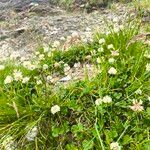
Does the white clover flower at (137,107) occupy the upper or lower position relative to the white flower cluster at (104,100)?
upper

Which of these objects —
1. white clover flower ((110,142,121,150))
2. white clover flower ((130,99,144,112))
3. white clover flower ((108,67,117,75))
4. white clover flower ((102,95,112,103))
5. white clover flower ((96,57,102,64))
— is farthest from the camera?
white clover flower ((96,57,102,64))

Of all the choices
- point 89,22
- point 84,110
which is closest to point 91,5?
point 89,22

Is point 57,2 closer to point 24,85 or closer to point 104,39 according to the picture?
point 104,39

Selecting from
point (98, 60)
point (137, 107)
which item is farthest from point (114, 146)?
point (98, 60)

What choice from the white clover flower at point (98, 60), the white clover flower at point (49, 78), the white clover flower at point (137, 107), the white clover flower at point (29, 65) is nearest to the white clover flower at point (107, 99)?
the white clover flower at point (137, 107)

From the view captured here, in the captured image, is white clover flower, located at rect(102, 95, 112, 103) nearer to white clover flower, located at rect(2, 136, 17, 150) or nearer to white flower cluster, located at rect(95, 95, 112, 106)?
white flower cluster, located at rect(95, 95, 112, 106)

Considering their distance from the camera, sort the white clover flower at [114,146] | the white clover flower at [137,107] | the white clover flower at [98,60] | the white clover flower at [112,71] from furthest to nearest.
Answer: the white clover flower at [98,60]
the white clover flower at [112,71]
the white clover flower at [137,107]
the white clover flower at [114,146]

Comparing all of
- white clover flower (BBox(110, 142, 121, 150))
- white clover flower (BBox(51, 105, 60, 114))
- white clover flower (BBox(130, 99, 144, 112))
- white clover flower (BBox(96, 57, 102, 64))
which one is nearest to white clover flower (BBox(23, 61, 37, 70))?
white clover flower (BBox(96, 57, 102, 64))

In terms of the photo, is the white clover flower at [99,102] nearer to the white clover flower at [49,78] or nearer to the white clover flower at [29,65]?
the white clover flower at [49,78]

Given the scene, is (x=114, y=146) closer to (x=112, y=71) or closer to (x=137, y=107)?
(x=137, y=107)
